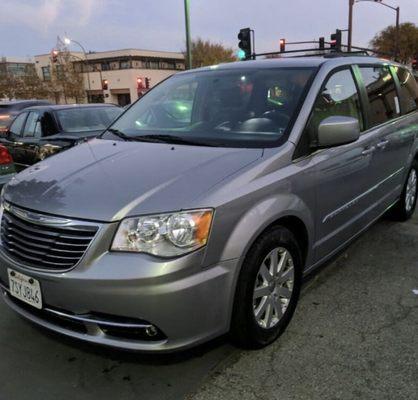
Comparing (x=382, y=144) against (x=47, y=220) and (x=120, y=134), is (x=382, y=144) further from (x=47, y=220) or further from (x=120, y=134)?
(x=47, y=220)

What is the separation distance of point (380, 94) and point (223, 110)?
5.81ft

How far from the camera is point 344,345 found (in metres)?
3.05

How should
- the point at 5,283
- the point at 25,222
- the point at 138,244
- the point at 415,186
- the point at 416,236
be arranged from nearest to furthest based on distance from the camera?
the point at 138,244 → the point at 25,222 → the point at 5,283 → the point at 416,236 → the point at 415,186

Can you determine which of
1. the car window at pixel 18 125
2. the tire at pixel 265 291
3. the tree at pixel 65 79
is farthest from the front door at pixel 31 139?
the tree at pixel 65 79

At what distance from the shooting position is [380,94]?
4.57 metres

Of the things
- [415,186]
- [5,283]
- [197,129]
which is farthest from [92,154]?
[415,186]

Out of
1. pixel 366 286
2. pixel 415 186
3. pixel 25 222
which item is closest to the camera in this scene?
pixel 25 222

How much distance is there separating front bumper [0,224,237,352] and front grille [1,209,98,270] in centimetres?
5

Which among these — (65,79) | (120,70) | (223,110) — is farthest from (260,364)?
(120,70)

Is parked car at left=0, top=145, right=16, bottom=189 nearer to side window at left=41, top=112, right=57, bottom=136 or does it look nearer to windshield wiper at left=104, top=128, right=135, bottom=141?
side window at left=41, top=112, right=57, bottom=136

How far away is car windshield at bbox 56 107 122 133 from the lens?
7750 mm

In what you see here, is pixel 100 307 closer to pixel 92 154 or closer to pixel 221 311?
pixel 221 311

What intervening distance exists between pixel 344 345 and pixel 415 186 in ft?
11.1

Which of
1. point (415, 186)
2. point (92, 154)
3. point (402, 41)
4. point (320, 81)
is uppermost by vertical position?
point (402, 41)
